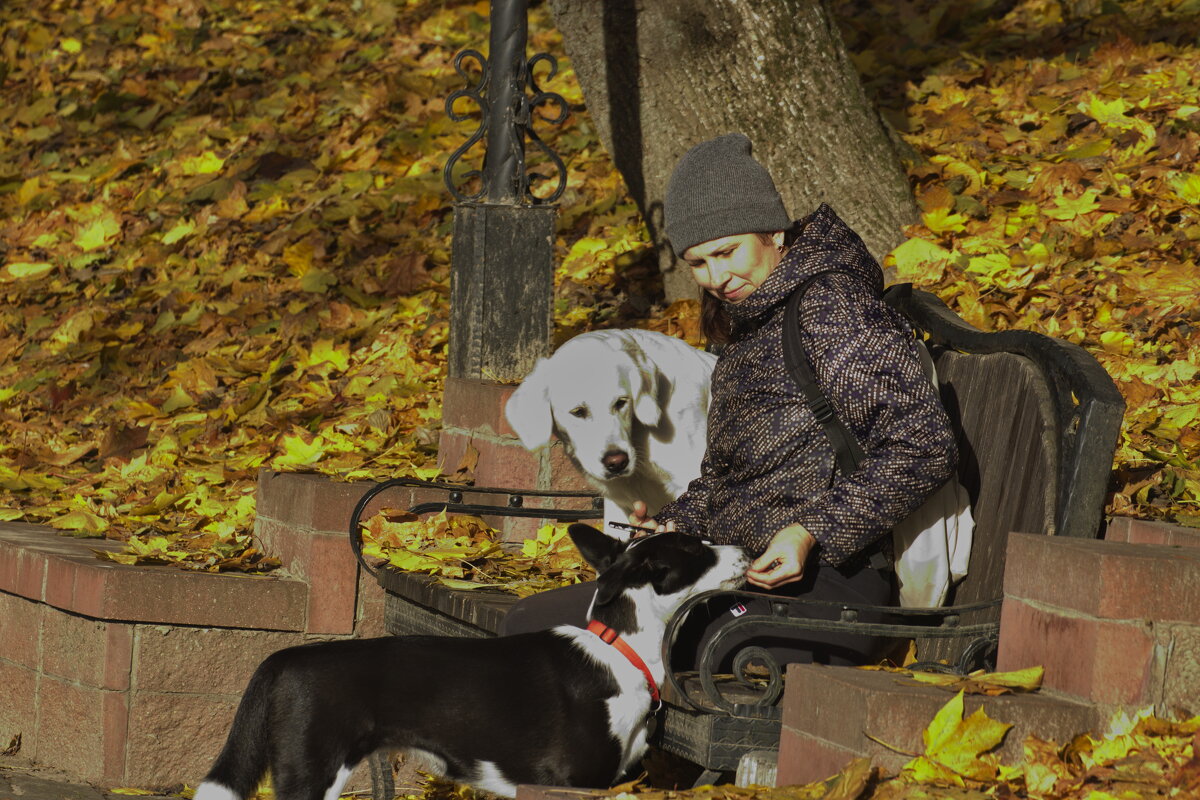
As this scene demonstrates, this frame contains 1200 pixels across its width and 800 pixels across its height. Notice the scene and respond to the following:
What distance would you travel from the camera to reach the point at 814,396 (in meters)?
3.78

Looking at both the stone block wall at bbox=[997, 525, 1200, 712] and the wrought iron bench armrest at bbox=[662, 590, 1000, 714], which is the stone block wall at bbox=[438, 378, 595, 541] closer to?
the wrought iron bench armrest at bbox=[662, 590, 1000, 714]

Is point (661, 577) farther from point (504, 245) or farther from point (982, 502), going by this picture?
point (504, 245)

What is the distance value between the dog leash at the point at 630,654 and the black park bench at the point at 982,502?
46mm

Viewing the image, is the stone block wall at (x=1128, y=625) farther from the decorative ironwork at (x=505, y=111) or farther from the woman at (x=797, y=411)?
the decorative ironwork at (x=505, y=111)

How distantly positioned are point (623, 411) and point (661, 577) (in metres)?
1.11

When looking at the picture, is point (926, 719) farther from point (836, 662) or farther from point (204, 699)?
point (204, 699)

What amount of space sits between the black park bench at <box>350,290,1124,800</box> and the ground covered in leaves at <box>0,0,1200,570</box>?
0.71m

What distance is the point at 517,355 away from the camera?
6141 millimetres

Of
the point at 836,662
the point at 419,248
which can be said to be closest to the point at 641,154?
the point at 419,248

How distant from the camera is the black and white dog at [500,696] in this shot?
3773 mm

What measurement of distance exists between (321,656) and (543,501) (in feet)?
6.53

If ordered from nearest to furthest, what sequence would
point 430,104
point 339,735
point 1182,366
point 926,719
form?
point 926,719
point 339,735
point 1182,366
point 430,104

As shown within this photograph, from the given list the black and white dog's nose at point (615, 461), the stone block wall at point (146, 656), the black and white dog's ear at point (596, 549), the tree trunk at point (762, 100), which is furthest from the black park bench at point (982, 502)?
the tree trunk at point (762, 100)

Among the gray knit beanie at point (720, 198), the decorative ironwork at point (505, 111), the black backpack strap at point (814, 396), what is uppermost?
the decorative ironwork at point (505, 111)
